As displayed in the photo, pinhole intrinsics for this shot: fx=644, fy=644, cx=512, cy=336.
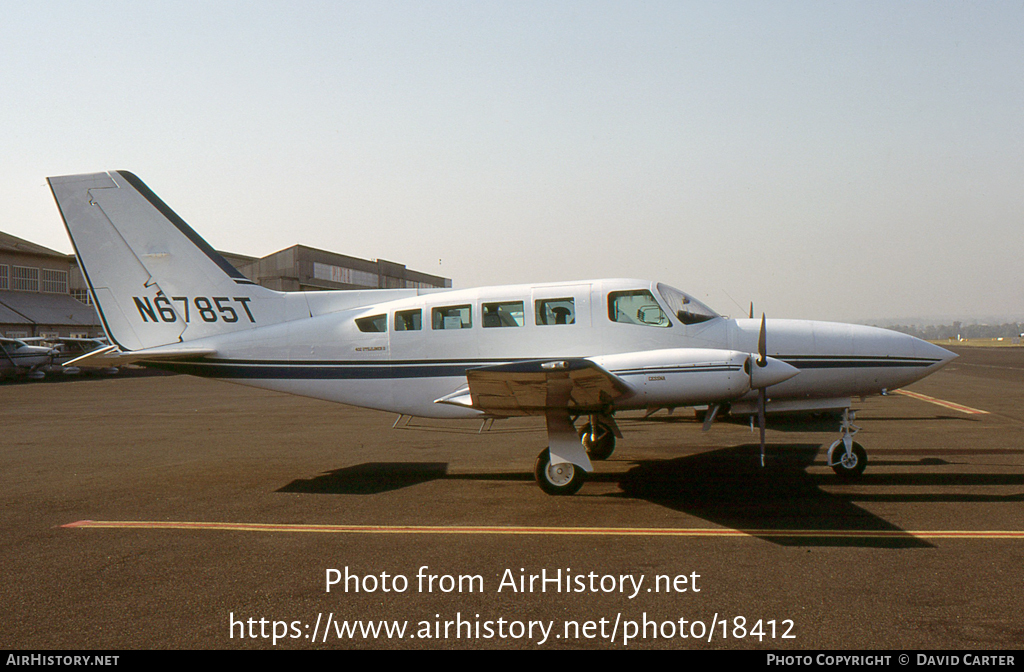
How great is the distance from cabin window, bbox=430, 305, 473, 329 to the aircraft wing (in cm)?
104

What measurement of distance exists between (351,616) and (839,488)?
24.4 feet

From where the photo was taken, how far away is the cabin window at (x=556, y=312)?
10.1m

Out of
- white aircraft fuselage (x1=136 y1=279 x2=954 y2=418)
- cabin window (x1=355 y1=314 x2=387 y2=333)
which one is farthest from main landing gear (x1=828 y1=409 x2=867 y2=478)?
cabin window (x1=355 y1=314 x2=387 y2=333)

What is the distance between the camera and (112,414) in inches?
813

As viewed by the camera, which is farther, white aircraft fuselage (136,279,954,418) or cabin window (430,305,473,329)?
cabin window (430,305,473,329)

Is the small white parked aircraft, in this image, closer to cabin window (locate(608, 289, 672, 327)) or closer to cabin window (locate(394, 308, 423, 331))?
cabin window (locate(394, 308, 423, 331))

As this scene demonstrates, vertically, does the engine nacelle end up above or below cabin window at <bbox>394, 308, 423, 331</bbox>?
below

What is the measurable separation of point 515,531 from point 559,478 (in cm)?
198

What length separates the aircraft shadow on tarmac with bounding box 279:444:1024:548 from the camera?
7445mm

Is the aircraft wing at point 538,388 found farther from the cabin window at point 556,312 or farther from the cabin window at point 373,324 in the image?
the cabin window at point 373,324

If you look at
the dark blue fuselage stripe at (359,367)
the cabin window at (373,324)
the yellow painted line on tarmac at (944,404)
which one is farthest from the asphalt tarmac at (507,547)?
the yellow painted line on tarmac at (944,404)

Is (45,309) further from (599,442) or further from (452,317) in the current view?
(599,442)

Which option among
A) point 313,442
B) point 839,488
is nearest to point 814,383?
point 839,488

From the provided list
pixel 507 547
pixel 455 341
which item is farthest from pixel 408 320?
pixel 507 547
